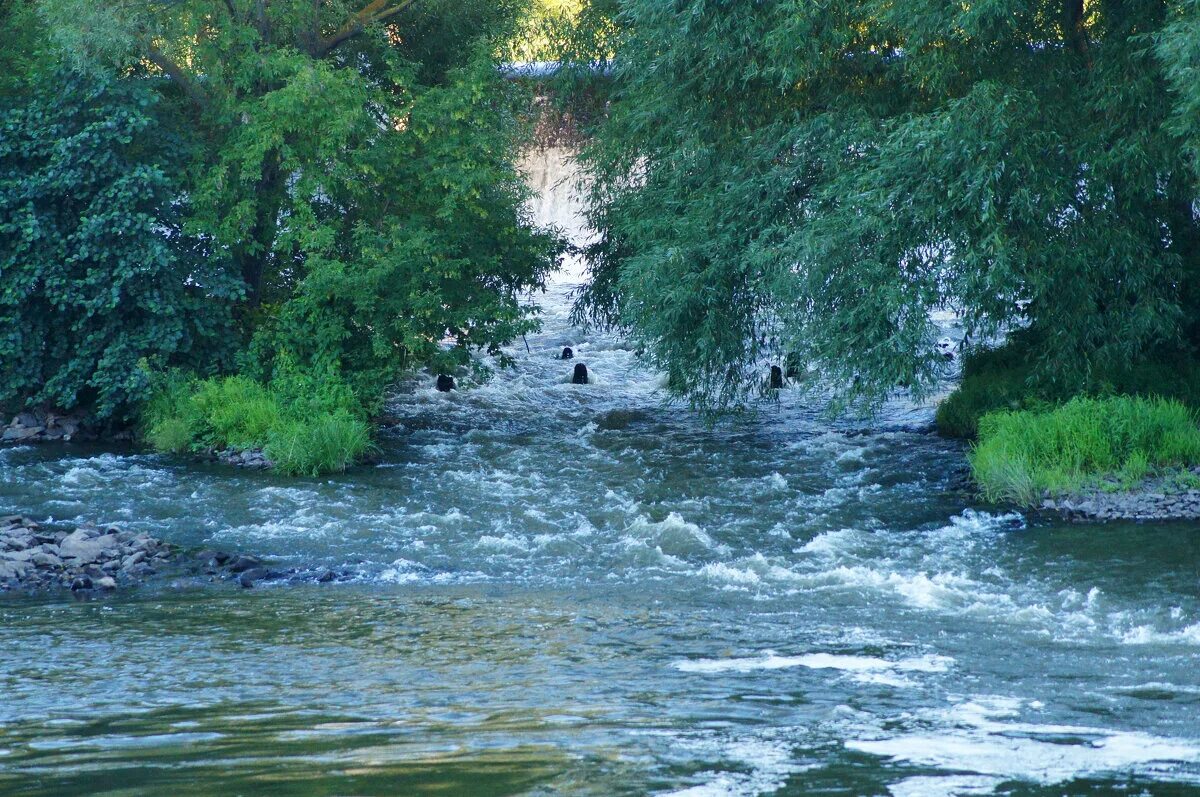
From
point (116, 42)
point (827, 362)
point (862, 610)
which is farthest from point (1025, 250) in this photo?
point (116, 42)

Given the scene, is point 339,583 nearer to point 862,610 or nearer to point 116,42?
point 862,610

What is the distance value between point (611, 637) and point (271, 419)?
35.2ft

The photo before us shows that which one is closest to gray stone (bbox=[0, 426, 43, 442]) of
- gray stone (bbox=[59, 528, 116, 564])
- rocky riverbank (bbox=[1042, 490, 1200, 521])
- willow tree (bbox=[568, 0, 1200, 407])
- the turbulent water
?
the turbulent water

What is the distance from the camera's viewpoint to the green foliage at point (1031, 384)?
1680 centimetres

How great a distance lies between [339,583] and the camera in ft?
40.3

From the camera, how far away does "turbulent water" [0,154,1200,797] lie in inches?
247

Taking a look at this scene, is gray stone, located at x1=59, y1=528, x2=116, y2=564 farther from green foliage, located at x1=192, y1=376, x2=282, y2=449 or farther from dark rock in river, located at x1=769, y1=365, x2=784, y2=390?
dark rock in river, located at x1=769, y1=365, x2=784, y2=390

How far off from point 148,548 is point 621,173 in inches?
393

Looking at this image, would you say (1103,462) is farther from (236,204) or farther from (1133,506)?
(236,204)

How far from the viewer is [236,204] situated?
66.7 ft

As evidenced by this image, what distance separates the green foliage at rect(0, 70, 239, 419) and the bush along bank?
11.8m

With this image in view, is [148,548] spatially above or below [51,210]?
below

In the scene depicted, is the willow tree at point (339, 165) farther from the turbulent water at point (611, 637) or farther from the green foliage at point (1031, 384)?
the green foliage at point (1031, 384)

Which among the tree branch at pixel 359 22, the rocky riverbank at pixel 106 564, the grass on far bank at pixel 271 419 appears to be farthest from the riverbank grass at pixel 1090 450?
the tree branch at pixel 359 22
